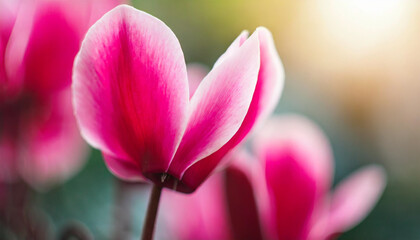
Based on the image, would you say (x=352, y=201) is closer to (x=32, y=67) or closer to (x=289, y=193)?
(x=289, y=193)

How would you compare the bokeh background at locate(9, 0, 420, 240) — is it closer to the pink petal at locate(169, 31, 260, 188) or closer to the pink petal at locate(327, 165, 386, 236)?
the pink petal at locate(327, 165, 386, 236)

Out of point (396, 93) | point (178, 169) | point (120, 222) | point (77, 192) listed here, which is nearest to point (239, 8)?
point (396, 93)

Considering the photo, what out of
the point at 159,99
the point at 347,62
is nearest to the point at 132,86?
the point at 159,99

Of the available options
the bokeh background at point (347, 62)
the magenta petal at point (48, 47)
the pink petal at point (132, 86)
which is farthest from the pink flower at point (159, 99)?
the bokeh background at point (347, 62)

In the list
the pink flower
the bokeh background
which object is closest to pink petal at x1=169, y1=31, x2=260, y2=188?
the pink flower

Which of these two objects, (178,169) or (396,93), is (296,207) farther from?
(396,93)

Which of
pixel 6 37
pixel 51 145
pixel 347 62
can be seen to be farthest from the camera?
pixel 347 62
